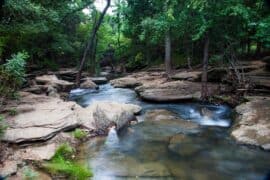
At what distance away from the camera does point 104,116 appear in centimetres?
1036

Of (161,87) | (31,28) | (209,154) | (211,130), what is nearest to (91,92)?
(161,87)

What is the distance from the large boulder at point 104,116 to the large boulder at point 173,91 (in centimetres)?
361

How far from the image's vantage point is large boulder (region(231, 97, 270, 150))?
886 centimetres

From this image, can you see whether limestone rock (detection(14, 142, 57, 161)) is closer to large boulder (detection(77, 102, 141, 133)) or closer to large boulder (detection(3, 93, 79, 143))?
large boulder (detection(3, 93, 79, 143))

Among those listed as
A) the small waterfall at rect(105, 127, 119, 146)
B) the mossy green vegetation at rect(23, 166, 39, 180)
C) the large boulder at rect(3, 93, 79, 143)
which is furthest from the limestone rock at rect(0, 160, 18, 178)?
the small waterfall at rect(105, 127, 119, 146)

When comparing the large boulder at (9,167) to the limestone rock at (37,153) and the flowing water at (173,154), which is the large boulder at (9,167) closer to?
the limestone rock at (37,153)

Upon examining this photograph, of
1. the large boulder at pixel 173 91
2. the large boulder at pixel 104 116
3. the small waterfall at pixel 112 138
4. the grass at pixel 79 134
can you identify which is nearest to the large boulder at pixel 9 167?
the grass at pixel 79 134

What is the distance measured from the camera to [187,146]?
353 inches

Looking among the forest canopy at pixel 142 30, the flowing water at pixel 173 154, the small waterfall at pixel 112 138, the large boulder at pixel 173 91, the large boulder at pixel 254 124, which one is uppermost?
the forest canopy at pixel 142 30

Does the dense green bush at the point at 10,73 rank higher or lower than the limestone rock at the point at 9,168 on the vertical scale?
higher

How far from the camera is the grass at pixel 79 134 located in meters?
9.05

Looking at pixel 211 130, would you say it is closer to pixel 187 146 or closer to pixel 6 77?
pixel 187 146

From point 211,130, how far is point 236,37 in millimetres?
6360

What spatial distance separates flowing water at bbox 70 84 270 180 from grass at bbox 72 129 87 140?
0.89 feet
